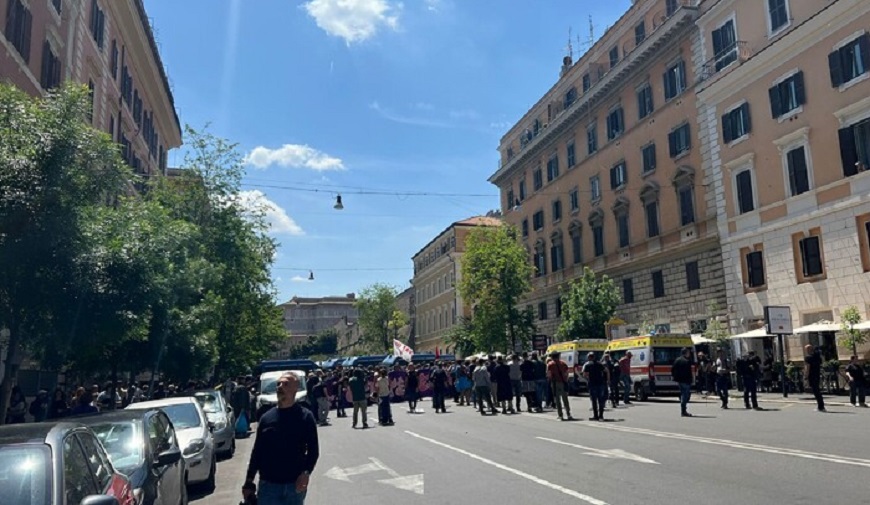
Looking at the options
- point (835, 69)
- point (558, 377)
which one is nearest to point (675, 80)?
point (835, 69)

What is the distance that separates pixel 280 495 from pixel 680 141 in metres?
34.2

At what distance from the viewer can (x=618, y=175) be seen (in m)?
42.0

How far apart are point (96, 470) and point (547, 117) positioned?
1944 inches

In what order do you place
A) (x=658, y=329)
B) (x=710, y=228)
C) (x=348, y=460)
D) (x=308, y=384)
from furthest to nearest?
(x=658, y=329)
(x=710, y=228)
(x=308, y=384)
(x=348, y=460)

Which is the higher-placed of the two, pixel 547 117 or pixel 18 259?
pixel 547 117

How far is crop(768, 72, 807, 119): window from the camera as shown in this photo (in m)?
28.1

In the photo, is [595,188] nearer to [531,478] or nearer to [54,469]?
[531,478]

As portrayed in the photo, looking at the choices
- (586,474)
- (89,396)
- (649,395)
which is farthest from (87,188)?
(649,395)

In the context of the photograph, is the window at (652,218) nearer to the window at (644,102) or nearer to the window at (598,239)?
the window at (644,102)

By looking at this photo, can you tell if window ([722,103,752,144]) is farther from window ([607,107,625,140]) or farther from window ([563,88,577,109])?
window ([563,88,577,109])

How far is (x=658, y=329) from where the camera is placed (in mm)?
37281

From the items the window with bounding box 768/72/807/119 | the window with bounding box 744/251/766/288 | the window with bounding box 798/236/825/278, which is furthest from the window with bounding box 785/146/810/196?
the window with bounding box 744/251/766/288

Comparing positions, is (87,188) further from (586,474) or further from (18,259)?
(586,474)

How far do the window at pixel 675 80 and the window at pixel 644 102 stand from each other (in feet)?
5.03
